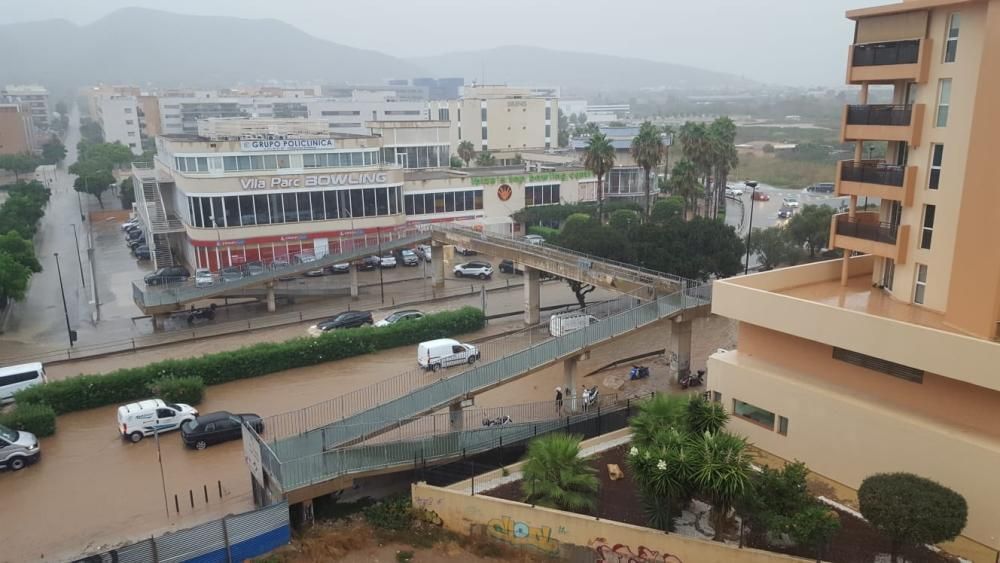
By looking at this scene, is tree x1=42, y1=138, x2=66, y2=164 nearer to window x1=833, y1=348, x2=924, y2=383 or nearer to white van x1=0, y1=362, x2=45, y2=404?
white van x1=0, y1=362, x2=45, y2=404

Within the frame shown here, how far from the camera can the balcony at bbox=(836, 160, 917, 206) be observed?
2305 cm

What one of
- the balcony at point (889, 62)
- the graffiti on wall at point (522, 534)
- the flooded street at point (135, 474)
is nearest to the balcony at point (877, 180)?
the balcony at point (889, 62)

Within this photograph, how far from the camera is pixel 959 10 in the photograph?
69.9ft

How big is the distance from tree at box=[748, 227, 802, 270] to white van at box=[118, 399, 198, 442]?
1628 inches

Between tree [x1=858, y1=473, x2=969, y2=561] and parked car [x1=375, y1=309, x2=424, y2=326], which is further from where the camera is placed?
parked car [x1=375, y1=309, x2=424, y2=326]

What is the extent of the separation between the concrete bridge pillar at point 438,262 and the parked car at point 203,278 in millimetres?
16067

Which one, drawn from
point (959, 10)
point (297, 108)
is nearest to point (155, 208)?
point (959, 10)

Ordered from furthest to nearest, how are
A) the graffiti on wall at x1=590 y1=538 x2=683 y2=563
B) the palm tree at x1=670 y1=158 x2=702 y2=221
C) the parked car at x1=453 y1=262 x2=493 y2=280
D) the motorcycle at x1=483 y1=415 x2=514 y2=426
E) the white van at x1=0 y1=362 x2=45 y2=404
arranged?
the palm tree at x1=670 y1=158 x2=702 y2=221, the parked car at x1=453 y1=262 x2=493 y2=280, the white van at x1=0 y1=362 x2=45 y2=404, the motorcycle at x1=483 y1=415 x2=514 y2=426, the graffiti on wall at x1=590 y1=538 x2=683 y2=563

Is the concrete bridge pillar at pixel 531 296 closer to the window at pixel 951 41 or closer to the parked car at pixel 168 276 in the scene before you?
the parked car at pixel 168 276

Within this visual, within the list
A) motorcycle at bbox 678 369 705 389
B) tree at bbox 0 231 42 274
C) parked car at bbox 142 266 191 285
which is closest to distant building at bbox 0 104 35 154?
tree at bbox 0 231 42 274

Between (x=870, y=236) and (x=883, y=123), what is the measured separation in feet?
12.9

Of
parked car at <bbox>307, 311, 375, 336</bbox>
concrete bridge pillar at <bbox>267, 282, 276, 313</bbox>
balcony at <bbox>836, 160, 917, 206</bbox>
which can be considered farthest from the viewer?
concrete bridge pillar at <bbox>267, 282, 276, 313</bbox>

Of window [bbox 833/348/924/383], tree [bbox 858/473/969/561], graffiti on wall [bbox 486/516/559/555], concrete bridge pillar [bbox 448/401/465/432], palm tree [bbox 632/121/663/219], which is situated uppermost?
palm tree [bbox 632/121/663/219]

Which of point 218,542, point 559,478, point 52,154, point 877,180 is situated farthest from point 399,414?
point 52,154
